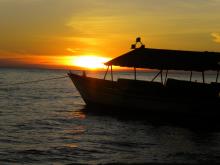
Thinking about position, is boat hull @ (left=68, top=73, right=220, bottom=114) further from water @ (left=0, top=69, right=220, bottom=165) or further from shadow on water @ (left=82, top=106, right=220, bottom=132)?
water @ (left=0, top=69, right=220, bottom=165)

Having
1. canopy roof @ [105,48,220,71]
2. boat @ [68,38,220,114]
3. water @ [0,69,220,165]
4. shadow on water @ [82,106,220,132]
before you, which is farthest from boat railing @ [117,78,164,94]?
Result: water @ [0,69,220,165]

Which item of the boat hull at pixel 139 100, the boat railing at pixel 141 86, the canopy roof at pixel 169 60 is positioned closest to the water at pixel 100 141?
the boat hull at pixel 139 100

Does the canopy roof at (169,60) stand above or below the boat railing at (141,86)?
above

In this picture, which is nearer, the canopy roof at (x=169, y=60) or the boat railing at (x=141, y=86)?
the boat railing at (x=141, y=86)

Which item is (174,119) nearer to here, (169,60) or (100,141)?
(169,60)

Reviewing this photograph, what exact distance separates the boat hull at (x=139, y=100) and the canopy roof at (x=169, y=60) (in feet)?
4.82

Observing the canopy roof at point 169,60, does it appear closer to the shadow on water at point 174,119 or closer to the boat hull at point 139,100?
the boat hull at point 139,100

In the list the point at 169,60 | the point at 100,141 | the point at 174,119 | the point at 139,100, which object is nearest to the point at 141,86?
the point at 139,100

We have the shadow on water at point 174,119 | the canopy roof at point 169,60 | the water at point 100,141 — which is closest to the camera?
the water at point 100,141

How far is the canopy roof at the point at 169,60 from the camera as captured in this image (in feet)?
80.9

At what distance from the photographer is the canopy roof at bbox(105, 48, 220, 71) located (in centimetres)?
2467

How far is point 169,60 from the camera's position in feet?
83.0

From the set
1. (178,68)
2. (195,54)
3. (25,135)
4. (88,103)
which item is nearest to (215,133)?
(178,68)

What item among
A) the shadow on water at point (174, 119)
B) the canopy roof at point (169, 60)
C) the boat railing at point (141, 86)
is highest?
the canopy roof at point (169, 60)
